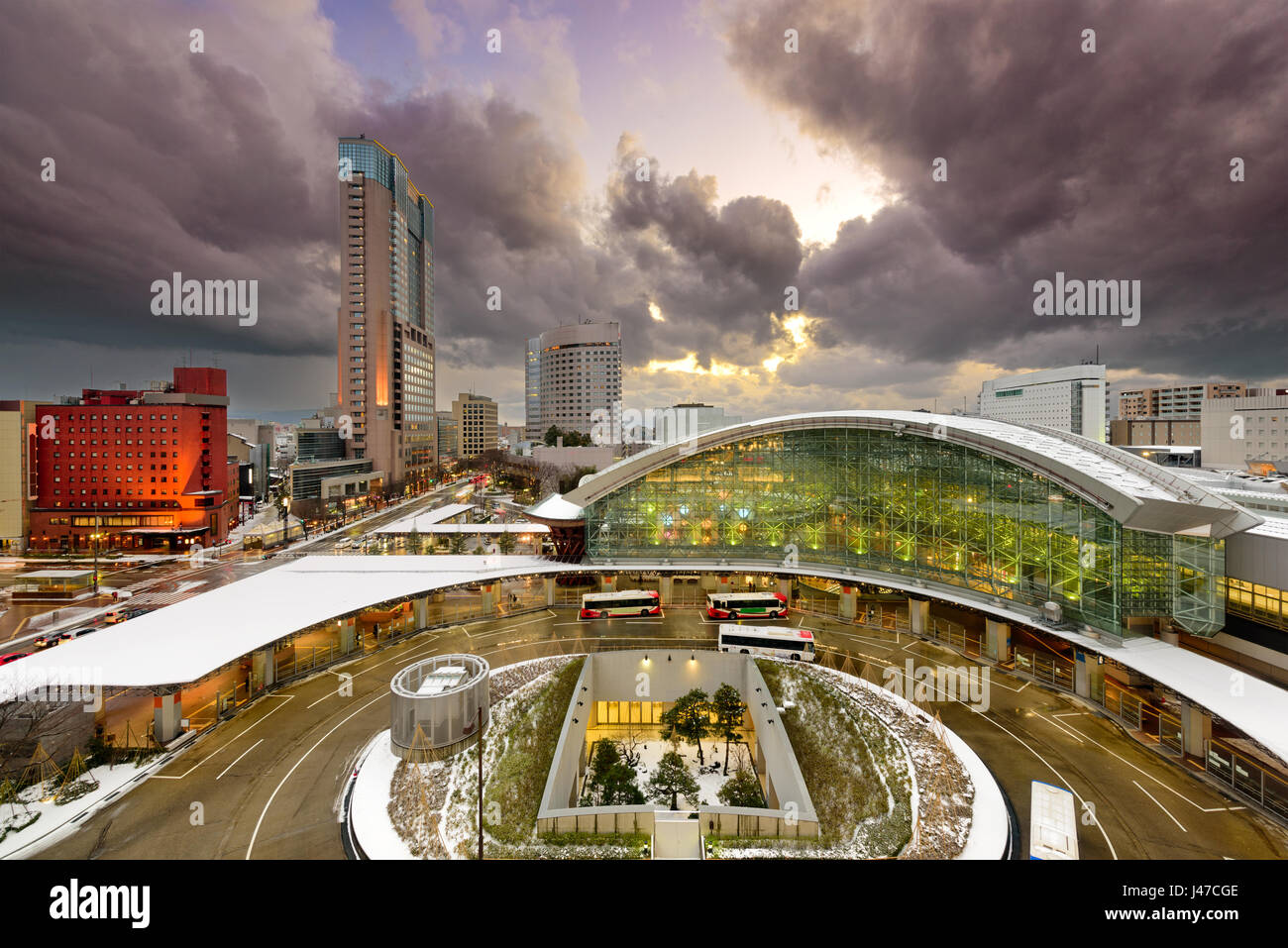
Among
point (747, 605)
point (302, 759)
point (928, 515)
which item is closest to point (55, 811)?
point (302, 759)

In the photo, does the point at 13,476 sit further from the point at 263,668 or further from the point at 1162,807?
the point at 1162,807

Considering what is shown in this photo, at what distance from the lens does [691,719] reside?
22062 millimetres

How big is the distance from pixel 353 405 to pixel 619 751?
267 ft

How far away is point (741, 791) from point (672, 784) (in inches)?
117

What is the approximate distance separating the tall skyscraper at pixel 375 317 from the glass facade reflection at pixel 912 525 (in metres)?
68.2

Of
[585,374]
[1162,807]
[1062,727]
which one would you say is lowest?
[1162,807]

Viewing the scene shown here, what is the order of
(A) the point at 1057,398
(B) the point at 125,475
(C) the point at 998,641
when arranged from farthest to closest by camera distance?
(A) the point at 1057,398 < (B) the point at 125,475 < (C) the point at 998,641

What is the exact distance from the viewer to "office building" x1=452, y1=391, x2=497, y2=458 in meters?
149

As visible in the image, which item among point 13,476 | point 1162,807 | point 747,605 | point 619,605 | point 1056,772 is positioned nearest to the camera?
point 1162,807

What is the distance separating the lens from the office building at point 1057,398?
107500 mm

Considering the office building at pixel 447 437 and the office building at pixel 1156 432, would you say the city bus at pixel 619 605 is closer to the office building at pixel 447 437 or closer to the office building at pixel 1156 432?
the office building at pixel 447 437

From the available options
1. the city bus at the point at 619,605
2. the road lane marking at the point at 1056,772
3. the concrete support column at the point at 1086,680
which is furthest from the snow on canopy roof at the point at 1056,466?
the road lane marking at the point at 1056,772

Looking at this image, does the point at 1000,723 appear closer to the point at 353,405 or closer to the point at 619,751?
the point at 619,751

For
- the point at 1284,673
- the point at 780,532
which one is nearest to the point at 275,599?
the point at 780,532
